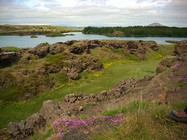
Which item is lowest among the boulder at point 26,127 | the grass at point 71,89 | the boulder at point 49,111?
the grass at point 71,89

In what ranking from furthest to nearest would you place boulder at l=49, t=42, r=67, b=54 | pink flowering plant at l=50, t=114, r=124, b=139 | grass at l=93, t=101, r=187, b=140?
1. boulder at l=49, t=42, r=67, b=54
2. pink flowering plant at l=50, t=114, r=124, b=139
3. grass at l=93, t=101, r=187, b=140

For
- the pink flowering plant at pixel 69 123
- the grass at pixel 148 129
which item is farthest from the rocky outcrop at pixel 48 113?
the grass at pixel 148 129

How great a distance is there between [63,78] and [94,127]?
102 ft

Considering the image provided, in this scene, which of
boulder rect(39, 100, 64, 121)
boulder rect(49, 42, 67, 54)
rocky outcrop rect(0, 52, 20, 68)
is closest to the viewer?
boulder rect(39, 100, 64, 121)

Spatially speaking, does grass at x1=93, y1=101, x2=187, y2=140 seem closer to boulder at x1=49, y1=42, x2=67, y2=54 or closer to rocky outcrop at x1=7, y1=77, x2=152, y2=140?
rocky outcrop at x1=7, y1=77, x2=152, y2=140

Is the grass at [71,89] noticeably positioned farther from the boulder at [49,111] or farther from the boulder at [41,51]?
the boulder at [41,51]

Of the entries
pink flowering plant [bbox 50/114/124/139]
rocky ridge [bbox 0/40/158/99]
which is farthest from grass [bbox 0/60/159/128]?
pink flowering plant [bbox 50/114/124/139]

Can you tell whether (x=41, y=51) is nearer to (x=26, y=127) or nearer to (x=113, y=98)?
(x=113, y=98)

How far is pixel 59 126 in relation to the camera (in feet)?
31.9

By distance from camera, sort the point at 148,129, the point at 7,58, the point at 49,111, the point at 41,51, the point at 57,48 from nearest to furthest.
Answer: the point at 148,129
the point at 49,111
the point at 7,58
the point at 41,51
the point at 57,48

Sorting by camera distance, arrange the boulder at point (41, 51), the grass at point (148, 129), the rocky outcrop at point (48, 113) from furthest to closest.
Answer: the boulder at point (41, 51) < the rocky outcrop at point (48, 113) < the grass at point (148, 129)

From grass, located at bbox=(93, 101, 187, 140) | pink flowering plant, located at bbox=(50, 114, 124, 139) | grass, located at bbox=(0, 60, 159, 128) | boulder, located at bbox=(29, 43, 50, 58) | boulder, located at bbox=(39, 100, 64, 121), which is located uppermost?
grass, located at bbox=(93, 101, 187, 140)

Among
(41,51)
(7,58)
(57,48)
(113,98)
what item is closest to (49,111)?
(113,98)

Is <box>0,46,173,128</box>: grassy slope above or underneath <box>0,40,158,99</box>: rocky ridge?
underneath
